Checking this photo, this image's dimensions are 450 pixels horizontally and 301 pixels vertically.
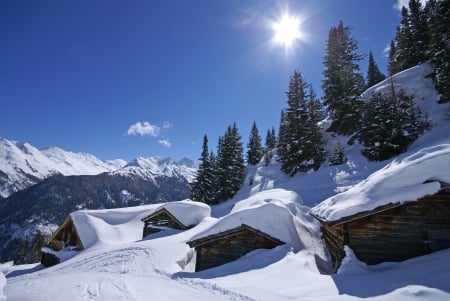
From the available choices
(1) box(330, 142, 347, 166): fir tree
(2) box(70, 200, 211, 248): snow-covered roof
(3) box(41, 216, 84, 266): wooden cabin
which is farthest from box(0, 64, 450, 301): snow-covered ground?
(3) box(41, 216, 84, 266): wooden cabin

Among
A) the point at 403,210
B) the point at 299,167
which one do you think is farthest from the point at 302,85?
the point at 403,210

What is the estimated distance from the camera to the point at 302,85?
40031 mm

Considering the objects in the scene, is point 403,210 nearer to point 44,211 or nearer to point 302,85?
point 302,85

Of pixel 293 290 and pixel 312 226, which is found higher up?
pixel 312 226

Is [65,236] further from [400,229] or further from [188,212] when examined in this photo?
[400,229]

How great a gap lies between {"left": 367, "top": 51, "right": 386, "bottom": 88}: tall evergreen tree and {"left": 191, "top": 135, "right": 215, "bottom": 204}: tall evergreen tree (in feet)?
122

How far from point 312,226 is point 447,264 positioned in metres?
11.5

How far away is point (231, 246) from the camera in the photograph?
15.6 m

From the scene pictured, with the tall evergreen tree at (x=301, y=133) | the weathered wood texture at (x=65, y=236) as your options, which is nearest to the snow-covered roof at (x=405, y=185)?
the tall evergreen tree at (x=301, y=133)

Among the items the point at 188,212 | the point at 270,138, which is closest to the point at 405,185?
the point at 188,212

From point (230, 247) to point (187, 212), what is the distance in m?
13.0

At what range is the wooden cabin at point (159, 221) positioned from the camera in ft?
91.7

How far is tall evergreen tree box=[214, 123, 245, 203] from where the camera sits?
137ft

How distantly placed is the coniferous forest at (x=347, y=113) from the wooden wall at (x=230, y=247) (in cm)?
1843
